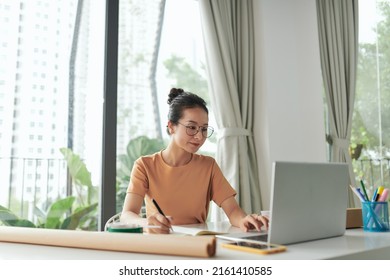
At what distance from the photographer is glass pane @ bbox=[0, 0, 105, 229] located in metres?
2.40

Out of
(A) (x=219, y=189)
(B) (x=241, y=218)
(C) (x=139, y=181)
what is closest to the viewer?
Answer: (B) (x=241, y=218)

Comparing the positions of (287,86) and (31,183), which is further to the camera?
(287,86)

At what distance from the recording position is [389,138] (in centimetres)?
310

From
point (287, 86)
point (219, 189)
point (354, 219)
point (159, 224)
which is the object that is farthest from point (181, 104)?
point (287, 86)

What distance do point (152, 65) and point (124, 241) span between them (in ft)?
7.30

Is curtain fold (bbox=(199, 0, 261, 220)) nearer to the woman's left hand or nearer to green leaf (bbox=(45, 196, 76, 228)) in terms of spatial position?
green leaf (bbox=(45, 196, 76, 228))

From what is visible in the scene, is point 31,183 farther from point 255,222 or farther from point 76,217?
point 255,222

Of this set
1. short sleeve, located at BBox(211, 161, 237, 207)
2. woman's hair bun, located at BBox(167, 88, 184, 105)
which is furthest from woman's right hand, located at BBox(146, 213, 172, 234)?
woman's hair bun, located at BBox(167, 88, 184, 105)

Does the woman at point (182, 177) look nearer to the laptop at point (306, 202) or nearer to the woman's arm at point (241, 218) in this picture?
the woman's arm at point (241, 218)

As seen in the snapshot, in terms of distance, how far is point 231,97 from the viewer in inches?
111

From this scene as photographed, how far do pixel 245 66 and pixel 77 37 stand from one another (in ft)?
4.05

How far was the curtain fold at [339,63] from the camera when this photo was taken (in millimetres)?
3137
